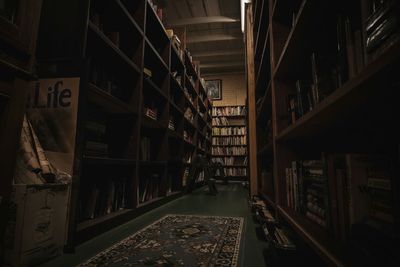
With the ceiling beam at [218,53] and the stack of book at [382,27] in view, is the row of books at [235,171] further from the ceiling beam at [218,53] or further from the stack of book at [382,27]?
the stack of book at [382,27]

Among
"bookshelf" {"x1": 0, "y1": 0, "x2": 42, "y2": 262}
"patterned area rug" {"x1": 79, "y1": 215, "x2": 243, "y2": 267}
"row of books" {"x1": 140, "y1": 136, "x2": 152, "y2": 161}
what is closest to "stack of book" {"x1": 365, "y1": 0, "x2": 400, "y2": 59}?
"patterned area rug" {"x1": 79, "y1": 215, "x2": 243, "y2": 267}

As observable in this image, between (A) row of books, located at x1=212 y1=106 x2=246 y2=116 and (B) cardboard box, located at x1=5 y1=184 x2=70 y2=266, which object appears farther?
(A) row of books, located at x1=212 y1=106 x2=246 y2=116

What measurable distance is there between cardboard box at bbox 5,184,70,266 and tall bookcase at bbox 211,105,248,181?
5.75m

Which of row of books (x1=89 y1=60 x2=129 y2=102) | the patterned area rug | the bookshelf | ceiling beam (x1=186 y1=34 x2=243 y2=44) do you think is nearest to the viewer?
the bookshelf

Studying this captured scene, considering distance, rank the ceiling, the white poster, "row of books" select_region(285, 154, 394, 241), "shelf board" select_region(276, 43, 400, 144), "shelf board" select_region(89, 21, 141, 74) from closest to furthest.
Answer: "shelf board" select_region(276, 43, 400, 144) → "row of books" select_region(285, 154, 394, 241) → the white poster → "shelf board" select_region(89, 21, 141, 74) → the ceiling

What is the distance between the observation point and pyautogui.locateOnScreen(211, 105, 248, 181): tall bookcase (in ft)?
21.6

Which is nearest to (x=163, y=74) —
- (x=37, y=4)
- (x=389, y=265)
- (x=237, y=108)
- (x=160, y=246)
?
(x=37, y=4)

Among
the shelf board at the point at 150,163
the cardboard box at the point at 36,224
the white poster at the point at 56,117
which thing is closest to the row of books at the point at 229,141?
the shelf board at the point at 150,163

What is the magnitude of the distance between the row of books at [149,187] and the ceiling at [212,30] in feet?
8.18

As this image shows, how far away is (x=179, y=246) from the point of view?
1.16m

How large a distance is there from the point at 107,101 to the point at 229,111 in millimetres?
5740

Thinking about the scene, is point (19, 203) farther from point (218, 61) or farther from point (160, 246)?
point (218, 61)

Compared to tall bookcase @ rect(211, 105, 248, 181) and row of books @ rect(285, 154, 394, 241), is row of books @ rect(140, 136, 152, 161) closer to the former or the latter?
row of books @ rect(285, 154, 394, 241)

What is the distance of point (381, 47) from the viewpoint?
0.50 m
